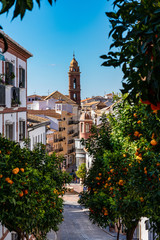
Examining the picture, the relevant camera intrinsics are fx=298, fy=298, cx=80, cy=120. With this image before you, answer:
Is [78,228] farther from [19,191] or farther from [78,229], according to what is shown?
[19,191]

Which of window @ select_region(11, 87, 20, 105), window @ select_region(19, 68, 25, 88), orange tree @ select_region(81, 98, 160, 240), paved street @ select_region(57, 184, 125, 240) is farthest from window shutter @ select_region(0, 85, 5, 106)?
paved street @ select_region(57, 184, 125, 240)

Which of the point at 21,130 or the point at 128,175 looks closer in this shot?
the point at 128,175

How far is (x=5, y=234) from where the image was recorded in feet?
50.8

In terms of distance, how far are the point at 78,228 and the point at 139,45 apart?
2522 centimetres

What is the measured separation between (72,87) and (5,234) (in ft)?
300

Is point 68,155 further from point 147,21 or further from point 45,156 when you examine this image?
point 147,21

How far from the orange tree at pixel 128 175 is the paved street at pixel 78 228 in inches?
366

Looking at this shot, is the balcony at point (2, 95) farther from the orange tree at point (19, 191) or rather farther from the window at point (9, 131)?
the orange tree at point (19, 191)

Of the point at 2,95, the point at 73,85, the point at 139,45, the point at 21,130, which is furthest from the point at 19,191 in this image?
the point at 73,85

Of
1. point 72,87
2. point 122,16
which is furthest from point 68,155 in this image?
point 122,16

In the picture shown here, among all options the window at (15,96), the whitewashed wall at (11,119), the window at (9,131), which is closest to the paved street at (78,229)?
the window at (9,131)

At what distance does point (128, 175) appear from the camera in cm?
1033

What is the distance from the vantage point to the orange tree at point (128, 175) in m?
6.86

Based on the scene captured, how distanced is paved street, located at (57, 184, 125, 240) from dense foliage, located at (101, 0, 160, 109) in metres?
21.3
